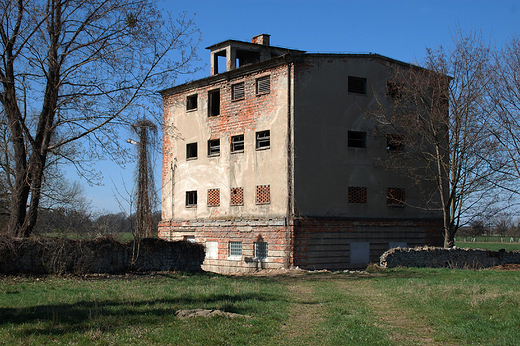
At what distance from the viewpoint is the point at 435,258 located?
81.9 ft

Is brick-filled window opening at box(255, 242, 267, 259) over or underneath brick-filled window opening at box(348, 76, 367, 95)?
underneath

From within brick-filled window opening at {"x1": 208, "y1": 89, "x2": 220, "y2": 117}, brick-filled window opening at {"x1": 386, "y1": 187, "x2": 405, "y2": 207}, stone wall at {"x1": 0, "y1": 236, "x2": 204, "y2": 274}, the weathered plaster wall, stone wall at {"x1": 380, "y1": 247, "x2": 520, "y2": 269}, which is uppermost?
brick-filled window opening at {"x1": 208, "y1": 89, "x2": 220, "y2": 117}

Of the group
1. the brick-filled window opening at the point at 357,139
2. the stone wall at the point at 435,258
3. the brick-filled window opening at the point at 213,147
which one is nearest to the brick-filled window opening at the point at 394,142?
the brick-filled window opening at the point at 357,139

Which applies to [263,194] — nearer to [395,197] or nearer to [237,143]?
[237,143]

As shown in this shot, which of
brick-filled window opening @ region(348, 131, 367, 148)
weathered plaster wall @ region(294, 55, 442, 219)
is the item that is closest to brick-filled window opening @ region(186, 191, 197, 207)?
weathered plaster wall @ region(294, 55, 442, 219)

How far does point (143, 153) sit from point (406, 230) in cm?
2369

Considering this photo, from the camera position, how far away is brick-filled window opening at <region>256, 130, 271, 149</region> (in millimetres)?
28453

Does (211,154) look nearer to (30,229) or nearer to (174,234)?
(174,234)

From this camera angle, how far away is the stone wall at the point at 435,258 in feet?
79.4

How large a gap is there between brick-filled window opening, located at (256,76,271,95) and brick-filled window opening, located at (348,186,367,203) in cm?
756

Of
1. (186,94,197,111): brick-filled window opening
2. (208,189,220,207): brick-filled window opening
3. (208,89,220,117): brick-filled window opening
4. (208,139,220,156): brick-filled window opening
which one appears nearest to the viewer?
(208,189,220,207): brick-filled window opening

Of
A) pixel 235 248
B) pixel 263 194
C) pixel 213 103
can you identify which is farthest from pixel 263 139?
pixel 235 248

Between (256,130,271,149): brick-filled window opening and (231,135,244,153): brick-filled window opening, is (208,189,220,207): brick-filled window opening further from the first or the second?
(256,130,271,149): brick-filled window opening

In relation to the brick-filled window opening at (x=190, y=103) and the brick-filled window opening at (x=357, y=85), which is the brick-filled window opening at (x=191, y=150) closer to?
the brick-filled window opening at (x=190, y=103)
